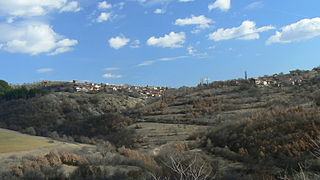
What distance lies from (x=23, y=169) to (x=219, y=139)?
1208 centimetres

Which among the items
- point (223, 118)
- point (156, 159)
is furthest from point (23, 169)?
point (223, 118)

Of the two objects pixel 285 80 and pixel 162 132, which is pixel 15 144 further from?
pixel 285 80

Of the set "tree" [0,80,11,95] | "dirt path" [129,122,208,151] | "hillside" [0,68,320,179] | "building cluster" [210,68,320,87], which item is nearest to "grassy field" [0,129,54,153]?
"hillside" [0,68,320,179]

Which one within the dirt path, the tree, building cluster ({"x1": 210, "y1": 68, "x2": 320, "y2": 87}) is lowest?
the dirt path

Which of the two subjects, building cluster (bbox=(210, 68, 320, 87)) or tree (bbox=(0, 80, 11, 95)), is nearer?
building cluster (bbox=(210, 68, 320, 87))

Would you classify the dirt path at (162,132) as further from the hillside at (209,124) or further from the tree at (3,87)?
the tree at (3,87)

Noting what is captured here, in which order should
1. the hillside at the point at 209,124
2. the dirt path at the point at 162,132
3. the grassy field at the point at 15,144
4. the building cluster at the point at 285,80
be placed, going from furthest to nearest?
the building cluster at the point at 285,80
the dirt path at the point at 162,132
the grassy field at the point at 15,144
the hillside at the point at 209,124

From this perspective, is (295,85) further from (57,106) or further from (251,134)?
(57,106)

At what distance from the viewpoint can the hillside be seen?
17.9 meters

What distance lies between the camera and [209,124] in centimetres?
3697

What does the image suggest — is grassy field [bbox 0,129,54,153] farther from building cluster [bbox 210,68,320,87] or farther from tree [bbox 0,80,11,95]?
tree [bbox 0,80,11,95]

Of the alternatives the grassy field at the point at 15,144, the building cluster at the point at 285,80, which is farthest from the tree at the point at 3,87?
the grassy field at the point at 15,144

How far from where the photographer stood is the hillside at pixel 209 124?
17906 millimetres

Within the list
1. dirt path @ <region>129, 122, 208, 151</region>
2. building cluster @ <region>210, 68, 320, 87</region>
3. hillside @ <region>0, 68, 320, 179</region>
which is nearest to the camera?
hillside @ <region>0, 68, 320, 179</region>
